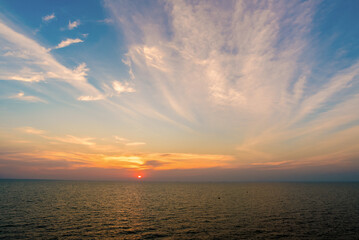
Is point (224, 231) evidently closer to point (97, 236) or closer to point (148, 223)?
point (148, 223)

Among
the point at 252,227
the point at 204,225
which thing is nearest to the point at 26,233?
the point at 204,225

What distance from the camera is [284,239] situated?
3834 centimetres

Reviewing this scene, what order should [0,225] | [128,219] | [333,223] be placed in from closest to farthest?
[0,225], [333,223], [128,219]

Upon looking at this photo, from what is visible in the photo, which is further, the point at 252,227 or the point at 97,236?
the point at 252,227

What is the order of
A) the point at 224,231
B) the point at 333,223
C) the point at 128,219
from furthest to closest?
the point at 128,219 < the point at 333,223 < the point at 224,231

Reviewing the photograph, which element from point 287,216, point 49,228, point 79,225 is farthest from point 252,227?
point 49,228

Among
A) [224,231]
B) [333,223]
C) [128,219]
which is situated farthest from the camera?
[128,219]

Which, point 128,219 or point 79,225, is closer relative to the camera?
point 79,225

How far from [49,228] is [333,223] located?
221 ft

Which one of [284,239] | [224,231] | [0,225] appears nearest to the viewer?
[284,239]

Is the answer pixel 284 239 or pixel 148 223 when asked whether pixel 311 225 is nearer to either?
pixel 284 239

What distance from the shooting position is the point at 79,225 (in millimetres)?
48125

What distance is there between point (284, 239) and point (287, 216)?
25018mm

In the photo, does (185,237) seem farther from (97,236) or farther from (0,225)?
(0,225)
